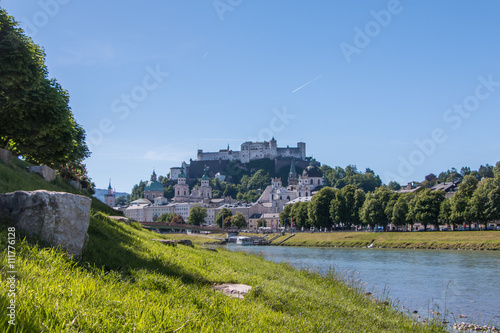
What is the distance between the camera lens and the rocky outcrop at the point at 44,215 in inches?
309

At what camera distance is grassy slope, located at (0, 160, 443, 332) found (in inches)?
202

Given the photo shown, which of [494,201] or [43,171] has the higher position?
[494,201]

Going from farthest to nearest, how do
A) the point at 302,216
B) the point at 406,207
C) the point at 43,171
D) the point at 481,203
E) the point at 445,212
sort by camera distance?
the point at 302,216 < the point at 406,207 < the point at 445,212 < the point at 481,203 < the point at 43,171

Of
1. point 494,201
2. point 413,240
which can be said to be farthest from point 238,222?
point 494,201

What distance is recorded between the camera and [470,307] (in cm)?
1814

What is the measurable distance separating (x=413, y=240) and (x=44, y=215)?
6405cm

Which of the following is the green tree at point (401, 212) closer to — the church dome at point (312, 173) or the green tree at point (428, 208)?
the green tree at point (428, 208)

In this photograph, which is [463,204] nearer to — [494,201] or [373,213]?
[494,201]

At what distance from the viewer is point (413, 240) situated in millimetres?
66375

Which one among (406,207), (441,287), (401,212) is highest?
(406,207)

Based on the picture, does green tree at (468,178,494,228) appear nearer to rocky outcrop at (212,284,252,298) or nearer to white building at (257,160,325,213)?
rocky outcrop at (212,284,252,298)

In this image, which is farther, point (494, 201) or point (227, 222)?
point (227, 222)

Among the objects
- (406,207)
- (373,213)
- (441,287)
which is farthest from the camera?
(373,213)

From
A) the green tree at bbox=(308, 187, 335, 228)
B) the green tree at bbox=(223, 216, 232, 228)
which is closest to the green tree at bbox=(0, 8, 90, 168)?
the green tree at bbox=(308, 187, 335, 228)
